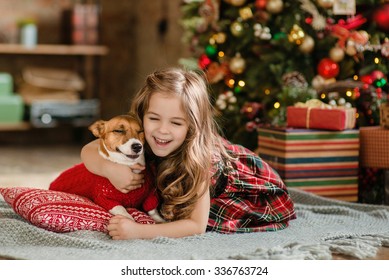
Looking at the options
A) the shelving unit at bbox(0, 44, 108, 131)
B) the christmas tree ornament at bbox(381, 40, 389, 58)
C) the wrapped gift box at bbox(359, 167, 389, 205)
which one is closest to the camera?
the wrapped gift box at bbox(359, 167, 389, 205)

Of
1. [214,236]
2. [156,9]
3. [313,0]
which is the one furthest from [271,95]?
[156,9]

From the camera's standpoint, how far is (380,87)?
117 inches

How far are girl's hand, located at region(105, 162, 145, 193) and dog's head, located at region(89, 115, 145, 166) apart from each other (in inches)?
0.6

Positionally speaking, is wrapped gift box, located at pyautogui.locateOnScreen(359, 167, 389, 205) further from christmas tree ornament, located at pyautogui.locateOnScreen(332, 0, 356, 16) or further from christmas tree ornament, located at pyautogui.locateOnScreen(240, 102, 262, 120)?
christmas tree ornament, located at pyautogui.locateOnScreen(332, 0, 356, 16)

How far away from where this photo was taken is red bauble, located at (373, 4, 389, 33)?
116 inches

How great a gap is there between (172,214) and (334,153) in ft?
3.14

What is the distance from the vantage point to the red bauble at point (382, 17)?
116 inches

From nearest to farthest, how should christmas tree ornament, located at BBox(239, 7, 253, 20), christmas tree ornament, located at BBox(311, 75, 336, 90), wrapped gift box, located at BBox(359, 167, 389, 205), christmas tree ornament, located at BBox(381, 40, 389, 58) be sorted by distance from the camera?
wrapped gift box, located at BBox(359, 167, 389, 205) < christmas tree ornament, located at BBox(381, 40, 389, 58) < christmas tree ornament, located at BBox(311, 75, 336, 90) < christmas tree ornament, located at BBox(239, 7, 253, 20)

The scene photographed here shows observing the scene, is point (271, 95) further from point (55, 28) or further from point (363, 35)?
point (55, 28)

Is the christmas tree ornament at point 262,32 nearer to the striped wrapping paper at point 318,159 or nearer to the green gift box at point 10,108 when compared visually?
the striped wrapping paper at point 318,159

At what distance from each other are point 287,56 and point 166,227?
61.7 inches

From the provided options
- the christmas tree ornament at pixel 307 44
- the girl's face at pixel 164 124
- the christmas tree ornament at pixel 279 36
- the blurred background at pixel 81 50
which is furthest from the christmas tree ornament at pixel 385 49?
the blurred background at pixel 81 50

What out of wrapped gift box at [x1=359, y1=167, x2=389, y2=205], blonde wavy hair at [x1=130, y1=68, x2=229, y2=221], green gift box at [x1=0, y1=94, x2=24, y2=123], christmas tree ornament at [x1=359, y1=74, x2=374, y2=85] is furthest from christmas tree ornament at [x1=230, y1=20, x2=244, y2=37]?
green gift box at [x1=0, y1=94, x2=24, y2=123]

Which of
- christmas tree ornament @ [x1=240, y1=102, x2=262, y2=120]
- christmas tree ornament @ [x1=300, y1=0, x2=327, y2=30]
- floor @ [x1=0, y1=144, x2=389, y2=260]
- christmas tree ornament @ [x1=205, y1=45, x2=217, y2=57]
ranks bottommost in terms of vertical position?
floor @ [x1=0, y1=144, x2=389, y2=260]
